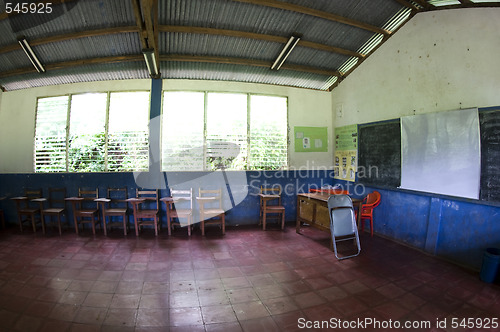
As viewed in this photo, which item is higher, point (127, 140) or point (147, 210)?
point (127, 140)

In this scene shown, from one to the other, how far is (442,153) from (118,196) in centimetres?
689

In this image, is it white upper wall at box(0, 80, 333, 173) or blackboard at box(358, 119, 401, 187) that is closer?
blackboard at box(358, 119, 401, 187)

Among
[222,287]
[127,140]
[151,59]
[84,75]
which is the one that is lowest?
[222,287]

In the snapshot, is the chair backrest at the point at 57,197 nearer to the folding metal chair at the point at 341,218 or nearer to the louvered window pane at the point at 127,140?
the louvered window pane at the point at 127,140

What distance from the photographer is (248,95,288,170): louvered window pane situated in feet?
19.6

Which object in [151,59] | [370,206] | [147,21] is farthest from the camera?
[370,206]

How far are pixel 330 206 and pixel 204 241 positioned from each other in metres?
2.64

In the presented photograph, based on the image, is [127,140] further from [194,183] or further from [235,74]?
[235,74]

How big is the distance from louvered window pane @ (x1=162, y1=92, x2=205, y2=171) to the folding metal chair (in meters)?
3.37

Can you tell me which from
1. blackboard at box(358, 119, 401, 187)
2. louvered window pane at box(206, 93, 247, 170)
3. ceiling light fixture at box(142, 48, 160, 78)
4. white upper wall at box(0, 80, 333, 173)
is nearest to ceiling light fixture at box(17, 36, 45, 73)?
white upper wall at box(0, 80, 333, 173)

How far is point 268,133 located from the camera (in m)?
6.05

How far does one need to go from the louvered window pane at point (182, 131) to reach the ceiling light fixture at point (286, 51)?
2.05 m

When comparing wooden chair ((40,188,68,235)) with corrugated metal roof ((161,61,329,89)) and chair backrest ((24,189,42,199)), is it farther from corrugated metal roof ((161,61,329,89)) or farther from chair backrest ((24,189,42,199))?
corrugated metal roof ((161,61,329,89))

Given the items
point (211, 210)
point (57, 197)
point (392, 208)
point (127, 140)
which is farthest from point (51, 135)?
point (392, 208)
